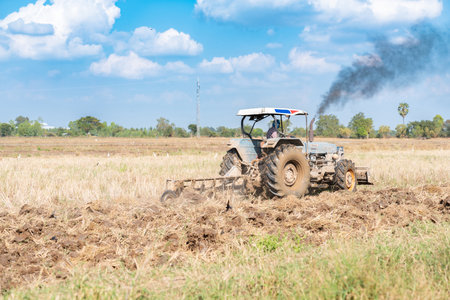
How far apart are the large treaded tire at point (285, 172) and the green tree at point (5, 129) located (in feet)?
296

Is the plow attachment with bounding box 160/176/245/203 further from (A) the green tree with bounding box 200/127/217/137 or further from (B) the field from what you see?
(A) the green tree with bounding box 200/127/217/137

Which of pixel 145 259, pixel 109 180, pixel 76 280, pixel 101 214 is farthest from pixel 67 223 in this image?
pixel 109 180

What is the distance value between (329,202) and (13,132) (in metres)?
97.8

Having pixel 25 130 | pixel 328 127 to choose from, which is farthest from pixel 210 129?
pixel 25 130

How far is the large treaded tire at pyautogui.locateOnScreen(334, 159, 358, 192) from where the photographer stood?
10.8 meters

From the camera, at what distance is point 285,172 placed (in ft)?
31.7

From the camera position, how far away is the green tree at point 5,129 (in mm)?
87875

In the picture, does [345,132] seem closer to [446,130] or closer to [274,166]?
[446,130]

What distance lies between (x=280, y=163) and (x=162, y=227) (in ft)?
11.7

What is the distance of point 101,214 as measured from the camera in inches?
285

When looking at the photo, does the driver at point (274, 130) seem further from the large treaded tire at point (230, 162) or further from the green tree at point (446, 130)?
the green tree at point (446, 130)

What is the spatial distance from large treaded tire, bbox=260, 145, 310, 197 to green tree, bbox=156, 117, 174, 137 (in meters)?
73.1

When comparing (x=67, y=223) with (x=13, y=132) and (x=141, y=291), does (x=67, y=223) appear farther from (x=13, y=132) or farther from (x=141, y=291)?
(x=13, y=132)

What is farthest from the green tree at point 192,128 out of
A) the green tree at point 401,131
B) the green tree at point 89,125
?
the green tree at point 401,131
